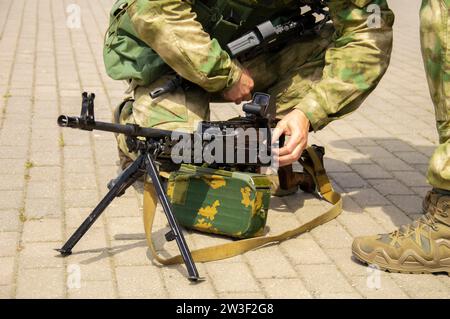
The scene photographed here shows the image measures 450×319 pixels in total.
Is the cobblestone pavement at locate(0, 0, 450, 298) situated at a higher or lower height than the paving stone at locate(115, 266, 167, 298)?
lower

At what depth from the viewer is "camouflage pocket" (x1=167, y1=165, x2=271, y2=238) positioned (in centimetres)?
333

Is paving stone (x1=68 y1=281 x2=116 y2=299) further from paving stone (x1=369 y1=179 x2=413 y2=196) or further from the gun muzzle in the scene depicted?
paving stone (x1=369 y1=179 x2=413 y2=196)

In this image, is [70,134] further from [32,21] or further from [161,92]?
[32,21]

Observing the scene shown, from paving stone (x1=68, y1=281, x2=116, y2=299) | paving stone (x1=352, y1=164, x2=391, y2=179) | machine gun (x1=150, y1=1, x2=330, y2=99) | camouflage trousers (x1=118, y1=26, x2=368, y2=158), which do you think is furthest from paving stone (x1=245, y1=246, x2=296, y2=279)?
paving stone (x1=352, y1=164, x2=391, y2=179)

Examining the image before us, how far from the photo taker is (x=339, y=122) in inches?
217

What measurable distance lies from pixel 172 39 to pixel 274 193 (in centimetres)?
105

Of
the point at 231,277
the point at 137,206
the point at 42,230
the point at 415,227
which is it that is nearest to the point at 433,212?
the point at 415,227

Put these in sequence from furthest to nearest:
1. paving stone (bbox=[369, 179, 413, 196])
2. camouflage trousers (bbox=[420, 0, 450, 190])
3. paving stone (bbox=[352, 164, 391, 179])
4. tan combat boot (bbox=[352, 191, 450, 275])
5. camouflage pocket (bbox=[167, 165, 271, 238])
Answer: paving stone (bbox=[352, 164, 391, 179]), paving stone (bbox=[369, 179, 413, 196]), camouflage pocket (bbox=[167, 165, 271, 238]), tan combat boot (bbox=[352, 191, 450, 275]), camouflage trousers (bbox=[420, 0, 450, 190])

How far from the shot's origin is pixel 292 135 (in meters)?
3.40

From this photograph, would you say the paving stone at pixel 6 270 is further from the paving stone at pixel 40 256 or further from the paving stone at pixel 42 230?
the paving stone at pixel 42 230

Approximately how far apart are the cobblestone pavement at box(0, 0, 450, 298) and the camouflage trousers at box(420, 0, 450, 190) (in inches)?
17.8

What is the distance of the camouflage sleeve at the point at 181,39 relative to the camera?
11.2ft

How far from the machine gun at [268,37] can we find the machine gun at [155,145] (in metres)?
0.50

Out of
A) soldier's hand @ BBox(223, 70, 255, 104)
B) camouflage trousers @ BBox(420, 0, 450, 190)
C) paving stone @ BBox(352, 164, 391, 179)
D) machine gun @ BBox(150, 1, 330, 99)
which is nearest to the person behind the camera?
camouflage trousers @ BBox(420, 0, 450, 190)
